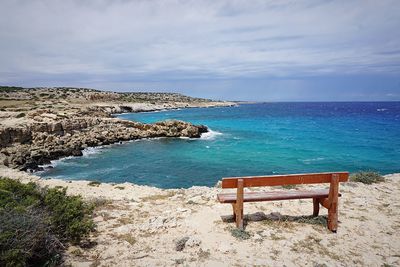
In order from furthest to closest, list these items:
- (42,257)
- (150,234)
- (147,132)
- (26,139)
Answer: (147,132) < (26,139) < (150,234) < (42,257)

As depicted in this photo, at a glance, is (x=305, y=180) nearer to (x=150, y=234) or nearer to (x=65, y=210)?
(x=150, y=234)

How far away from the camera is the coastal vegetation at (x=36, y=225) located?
488 cm

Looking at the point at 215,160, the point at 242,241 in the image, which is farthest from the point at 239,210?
the point at 215,160

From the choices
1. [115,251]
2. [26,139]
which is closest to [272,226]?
[115,251]

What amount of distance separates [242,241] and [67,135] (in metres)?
33.3

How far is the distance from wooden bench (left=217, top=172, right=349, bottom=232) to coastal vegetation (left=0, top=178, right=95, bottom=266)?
3.26 metres

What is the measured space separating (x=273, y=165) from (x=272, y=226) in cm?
1788

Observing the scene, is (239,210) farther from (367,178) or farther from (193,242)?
(367,178)

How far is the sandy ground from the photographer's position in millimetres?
5871

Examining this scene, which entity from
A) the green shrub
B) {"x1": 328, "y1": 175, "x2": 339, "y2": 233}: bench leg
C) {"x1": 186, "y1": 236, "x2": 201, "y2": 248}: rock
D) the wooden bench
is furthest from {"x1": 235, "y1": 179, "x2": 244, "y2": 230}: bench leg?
the green shrub

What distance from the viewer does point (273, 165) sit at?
2475cm

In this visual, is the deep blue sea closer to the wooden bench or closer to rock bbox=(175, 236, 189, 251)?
the wooden bench

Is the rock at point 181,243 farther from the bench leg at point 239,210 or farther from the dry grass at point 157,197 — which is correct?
the dry grass at point 157,197

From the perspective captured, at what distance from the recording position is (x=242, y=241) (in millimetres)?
6566
